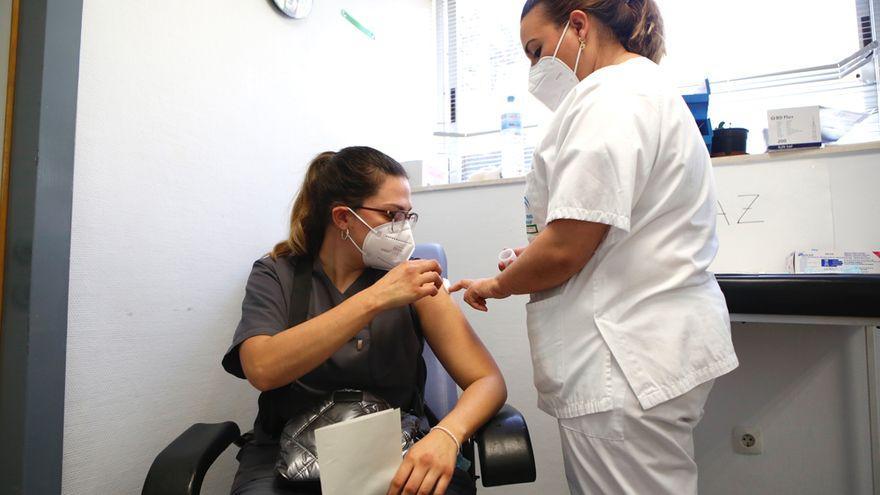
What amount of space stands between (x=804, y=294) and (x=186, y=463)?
133 cm

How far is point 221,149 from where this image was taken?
4.68 ft

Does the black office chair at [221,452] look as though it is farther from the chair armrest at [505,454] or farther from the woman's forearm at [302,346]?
the woman's forearm at [302,346]

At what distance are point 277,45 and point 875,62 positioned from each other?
2130 mm

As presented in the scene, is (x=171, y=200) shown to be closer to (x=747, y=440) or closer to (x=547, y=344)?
→ (x=547, y=344)

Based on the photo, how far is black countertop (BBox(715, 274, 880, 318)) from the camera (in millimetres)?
1063

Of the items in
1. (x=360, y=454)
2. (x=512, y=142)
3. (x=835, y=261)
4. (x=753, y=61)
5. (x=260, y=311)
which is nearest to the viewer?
(x=360, y=454)

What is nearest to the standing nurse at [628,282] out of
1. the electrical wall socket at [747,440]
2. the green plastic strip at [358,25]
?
the electrical wall socket at [747,440]

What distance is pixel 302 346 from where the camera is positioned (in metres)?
0.94

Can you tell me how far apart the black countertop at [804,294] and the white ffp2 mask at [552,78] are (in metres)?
0.63

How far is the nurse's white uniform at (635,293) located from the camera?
0.79m

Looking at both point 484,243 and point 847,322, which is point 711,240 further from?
point 484,243

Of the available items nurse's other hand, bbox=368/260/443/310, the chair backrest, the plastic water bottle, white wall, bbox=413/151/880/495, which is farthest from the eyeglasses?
the plastic water bottle

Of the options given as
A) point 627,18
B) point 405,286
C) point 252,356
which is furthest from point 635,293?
point 252,356

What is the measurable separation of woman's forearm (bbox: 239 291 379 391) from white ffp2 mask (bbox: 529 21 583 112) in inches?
24.4
